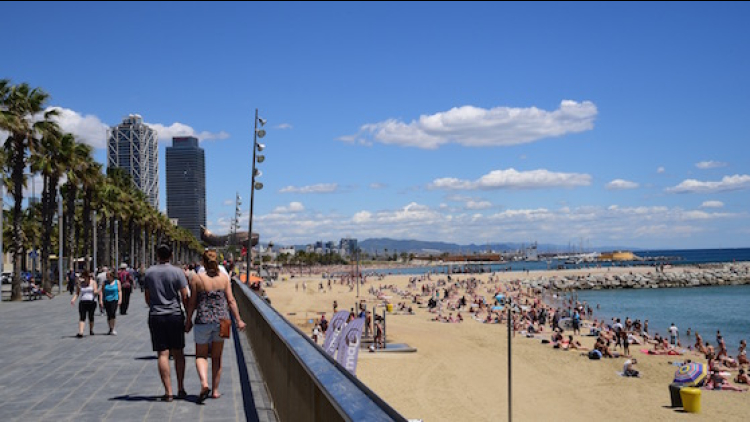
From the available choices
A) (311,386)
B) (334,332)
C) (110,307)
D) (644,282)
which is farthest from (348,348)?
(644,282)

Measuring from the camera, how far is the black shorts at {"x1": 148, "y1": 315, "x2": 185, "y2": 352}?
787 centimetres

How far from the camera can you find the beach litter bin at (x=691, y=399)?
70.3 ft

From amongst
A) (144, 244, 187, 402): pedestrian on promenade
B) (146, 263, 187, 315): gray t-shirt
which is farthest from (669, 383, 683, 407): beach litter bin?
(146, 263, 187, 315): gray t-shirt

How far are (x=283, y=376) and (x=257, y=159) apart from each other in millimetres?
19399

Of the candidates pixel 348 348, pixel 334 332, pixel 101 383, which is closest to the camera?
pixel 101 383

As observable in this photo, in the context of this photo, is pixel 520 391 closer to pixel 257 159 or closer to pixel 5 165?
pixel 257 159

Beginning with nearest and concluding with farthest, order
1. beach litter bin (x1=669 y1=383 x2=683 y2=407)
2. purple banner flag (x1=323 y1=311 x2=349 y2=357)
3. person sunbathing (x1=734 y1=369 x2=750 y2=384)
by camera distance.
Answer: purple banner flag (x1=323 y1=311 x2=349 y2=357) < beach litter bin (x1=669 y1=383 x2=683 y2=407) < person sunbathing (x1=734 y1=369 x2=750 y2=384)

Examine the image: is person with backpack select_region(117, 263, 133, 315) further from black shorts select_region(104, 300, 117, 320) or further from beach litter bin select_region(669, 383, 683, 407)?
beach litter bin select_region(669, 383, 683, 407)

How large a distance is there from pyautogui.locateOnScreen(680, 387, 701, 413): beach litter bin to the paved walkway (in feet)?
47.7

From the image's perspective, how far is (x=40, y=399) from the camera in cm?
809

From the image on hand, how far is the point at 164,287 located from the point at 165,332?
0.50 m

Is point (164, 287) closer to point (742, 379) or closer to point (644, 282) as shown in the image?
point (742, 379)

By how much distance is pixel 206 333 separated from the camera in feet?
25.6

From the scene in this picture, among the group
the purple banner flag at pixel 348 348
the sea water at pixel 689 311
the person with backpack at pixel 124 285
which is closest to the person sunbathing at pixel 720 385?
the sea water at pixel 689 311
